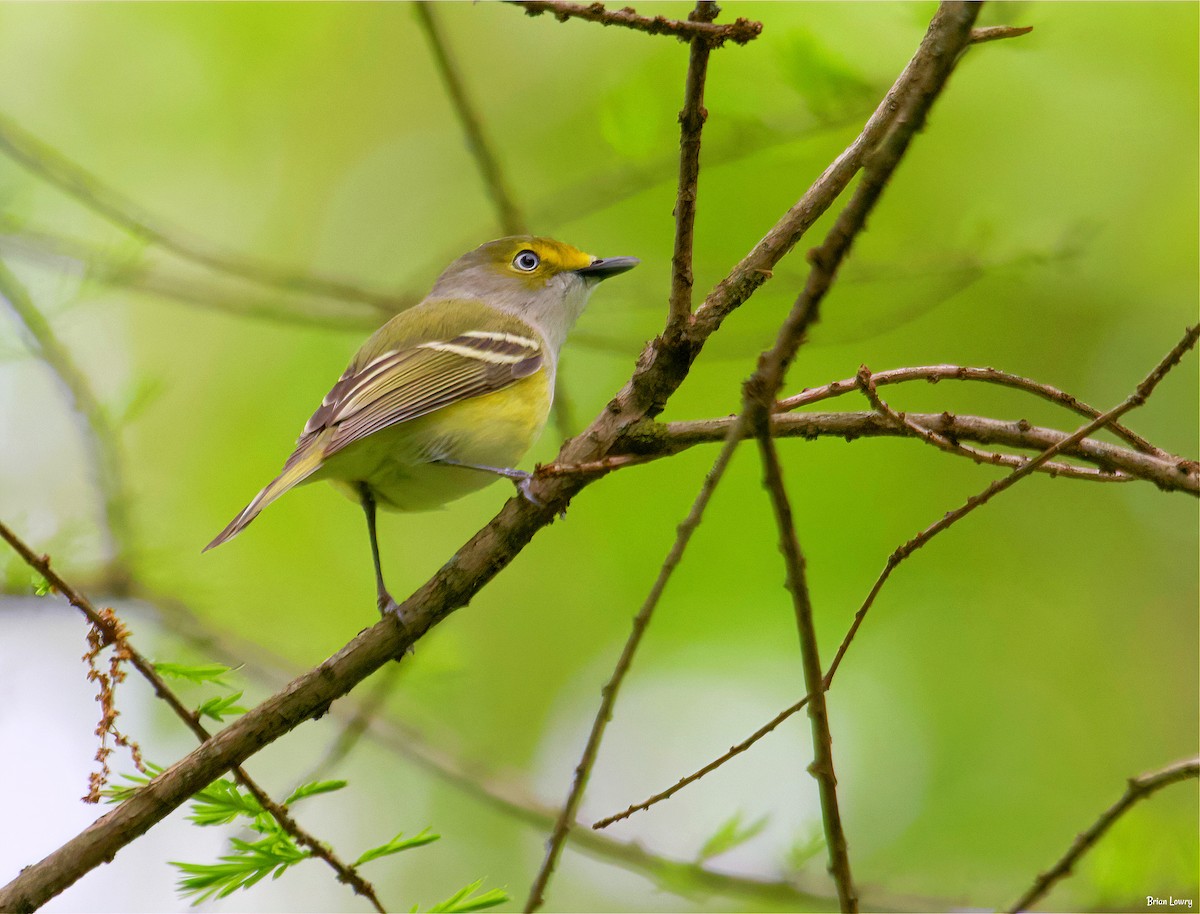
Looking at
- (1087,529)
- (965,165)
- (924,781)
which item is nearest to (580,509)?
(924,781)

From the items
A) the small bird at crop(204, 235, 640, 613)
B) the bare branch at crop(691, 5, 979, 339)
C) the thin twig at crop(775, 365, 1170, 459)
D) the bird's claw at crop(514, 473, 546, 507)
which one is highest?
the small bird at crop(204, 235, 640, 613)

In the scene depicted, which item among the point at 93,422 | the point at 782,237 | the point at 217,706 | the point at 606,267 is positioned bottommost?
the point at 217,706

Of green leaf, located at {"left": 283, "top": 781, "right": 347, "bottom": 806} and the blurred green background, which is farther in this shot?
the blurred green background

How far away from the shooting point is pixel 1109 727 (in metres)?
6.95

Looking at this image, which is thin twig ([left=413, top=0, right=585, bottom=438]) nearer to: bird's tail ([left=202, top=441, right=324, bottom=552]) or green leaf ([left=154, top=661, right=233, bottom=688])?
bird's tail ([left=202, top=441, right=324, bottom=552])

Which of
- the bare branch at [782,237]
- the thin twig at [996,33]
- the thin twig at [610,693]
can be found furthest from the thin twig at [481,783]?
the thin twig at [996,33]

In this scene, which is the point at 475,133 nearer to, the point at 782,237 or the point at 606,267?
the point at 606,267

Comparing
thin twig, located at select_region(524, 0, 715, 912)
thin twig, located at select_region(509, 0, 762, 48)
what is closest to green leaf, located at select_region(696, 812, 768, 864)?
thin twig, located at select_region(524, 0, 715, 912)

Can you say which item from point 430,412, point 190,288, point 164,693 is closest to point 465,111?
point 430,412

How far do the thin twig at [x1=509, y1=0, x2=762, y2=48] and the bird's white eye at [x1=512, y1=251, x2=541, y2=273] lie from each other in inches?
111

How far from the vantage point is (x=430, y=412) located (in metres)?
3.84

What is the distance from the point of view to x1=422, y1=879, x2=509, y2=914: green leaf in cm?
213

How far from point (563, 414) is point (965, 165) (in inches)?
138

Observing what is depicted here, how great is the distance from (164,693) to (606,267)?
3.12 metres
